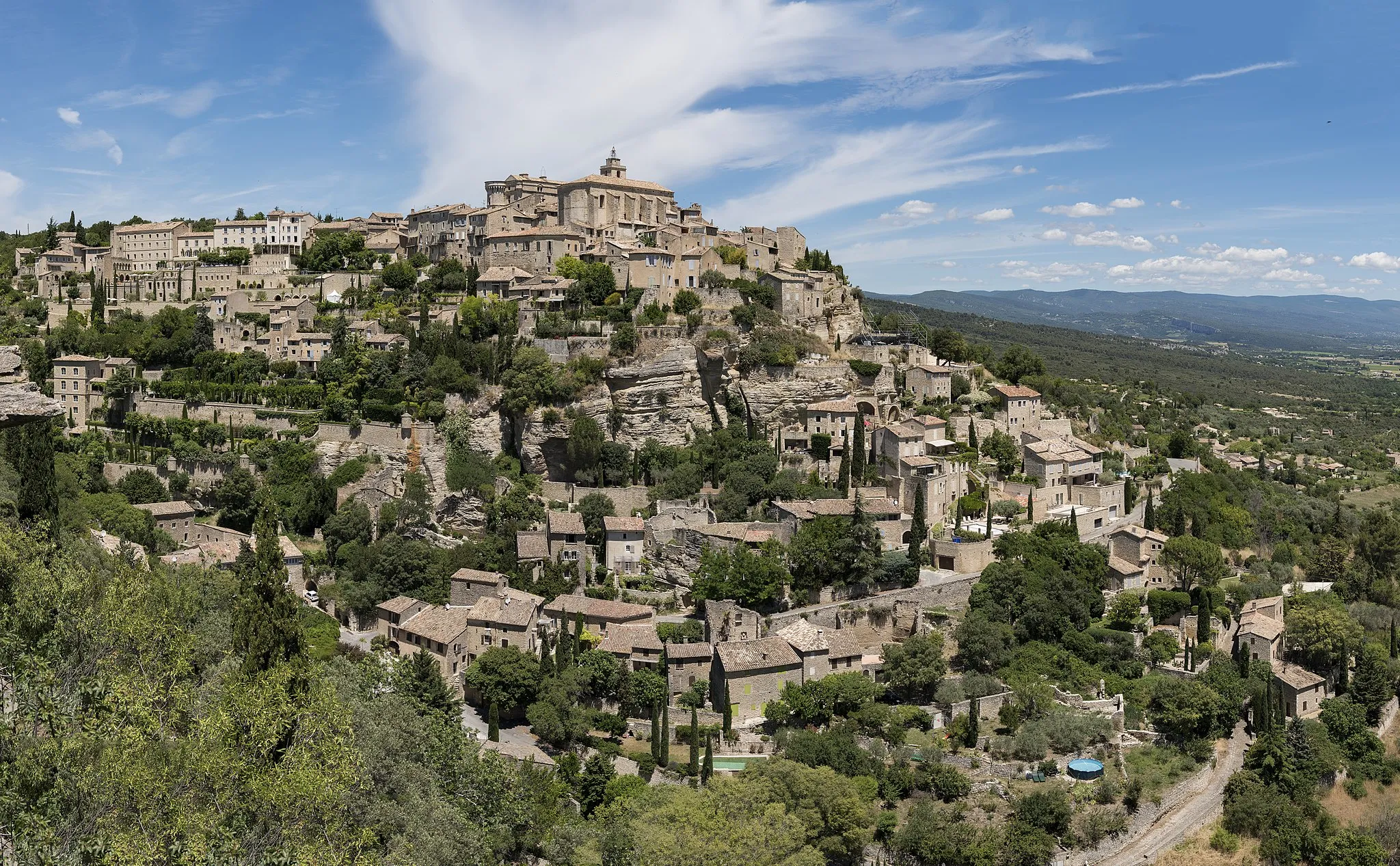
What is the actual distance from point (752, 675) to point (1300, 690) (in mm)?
19565

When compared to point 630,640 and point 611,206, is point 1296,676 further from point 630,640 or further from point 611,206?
point 611,206

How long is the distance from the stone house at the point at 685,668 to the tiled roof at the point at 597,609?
119 inches

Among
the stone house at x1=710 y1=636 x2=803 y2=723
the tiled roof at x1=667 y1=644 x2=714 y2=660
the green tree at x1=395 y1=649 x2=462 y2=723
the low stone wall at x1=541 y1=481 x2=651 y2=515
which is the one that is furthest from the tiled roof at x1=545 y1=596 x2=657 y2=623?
the low stone wall at x1=541 y1=481 x2=651 y2=515

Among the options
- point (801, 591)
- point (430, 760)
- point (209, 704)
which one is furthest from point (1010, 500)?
point (209, 704)

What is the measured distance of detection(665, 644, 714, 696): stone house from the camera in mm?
34594

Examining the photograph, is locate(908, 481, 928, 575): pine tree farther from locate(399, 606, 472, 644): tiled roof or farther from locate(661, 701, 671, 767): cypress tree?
locate(399, 606, 472, 644): tiled roof

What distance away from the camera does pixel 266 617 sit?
21.4 metres

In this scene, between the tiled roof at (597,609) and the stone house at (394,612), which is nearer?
the tiled roof at (597,609)

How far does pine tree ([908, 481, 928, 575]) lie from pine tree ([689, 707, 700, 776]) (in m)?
11.2

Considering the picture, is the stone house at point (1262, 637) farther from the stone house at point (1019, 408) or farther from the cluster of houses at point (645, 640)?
the stone house at point (1019, 408)

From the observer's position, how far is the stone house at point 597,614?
1459 inches

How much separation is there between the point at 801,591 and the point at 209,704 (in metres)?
23.3

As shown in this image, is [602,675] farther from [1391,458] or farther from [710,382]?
[1391,458]

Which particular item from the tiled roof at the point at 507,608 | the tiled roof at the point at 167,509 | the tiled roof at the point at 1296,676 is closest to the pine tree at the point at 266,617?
the tiled roof at the point at 507,608
